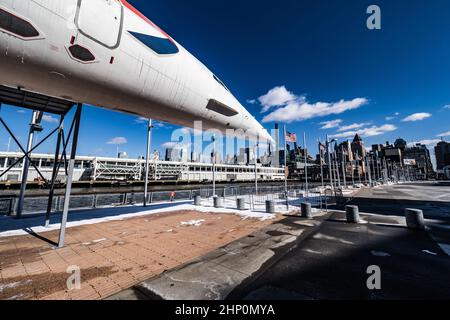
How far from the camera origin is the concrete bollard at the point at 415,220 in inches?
333

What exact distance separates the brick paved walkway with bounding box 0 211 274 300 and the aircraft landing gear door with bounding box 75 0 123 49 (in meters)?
5.79

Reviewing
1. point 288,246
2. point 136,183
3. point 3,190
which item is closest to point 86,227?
point 288,246

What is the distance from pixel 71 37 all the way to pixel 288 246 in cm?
851

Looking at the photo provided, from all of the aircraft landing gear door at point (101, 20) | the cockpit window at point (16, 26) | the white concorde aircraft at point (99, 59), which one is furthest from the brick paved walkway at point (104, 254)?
the aircraft landing gear door at point (101, 20)

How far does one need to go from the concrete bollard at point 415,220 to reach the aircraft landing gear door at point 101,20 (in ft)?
44.0

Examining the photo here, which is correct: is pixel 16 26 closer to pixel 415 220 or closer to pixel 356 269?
pixel 356 269

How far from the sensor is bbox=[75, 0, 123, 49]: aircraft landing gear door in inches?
172

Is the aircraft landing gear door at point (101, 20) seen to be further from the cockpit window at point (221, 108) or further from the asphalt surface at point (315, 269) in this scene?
the asphalt surface at point (315, 269)

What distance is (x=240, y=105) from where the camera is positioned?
1009 cm

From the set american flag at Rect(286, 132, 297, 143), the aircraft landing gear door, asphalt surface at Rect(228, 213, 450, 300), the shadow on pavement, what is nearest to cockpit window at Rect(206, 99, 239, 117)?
the aircraft landing gear door

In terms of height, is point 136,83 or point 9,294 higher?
point 136,83

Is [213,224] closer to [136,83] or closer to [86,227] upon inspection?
[86,227]

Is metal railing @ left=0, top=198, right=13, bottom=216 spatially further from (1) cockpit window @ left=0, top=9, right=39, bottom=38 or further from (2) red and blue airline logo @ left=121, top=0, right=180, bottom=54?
(2) red and blue airline logo @ left=121, top=0, right=180, bottom=54
